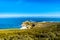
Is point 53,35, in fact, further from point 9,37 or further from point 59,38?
point 9,37

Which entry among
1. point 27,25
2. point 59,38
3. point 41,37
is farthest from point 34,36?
point 27,25

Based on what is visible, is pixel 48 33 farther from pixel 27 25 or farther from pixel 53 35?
pixel 27 25

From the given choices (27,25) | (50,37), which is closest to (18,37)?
(50,37)

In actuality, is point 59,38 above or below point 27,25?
below

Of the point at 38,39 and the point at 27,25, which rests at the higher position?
the point at 27,25

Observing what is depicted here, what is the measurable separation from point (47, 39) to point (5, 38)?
Result: 17.2 ft

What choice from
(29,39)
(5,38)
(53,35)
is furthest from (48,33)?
(5,38)

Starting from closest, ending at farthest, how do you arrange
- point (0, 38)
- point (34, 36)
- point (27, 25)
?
point (0, 38), point (34, 36), point (27, 25)

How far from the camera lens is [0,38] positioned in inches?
1054

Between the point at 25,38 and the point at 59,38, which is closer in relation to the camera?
the point at 25,38

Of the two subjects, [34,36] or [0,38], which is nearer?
[0,38]

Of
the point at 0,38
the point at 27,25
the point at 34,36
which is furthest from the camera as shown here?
the point at 27,25

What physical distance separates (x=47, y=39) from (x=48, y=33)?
90.3 inches

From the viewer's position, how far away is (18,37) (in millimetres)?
27047
